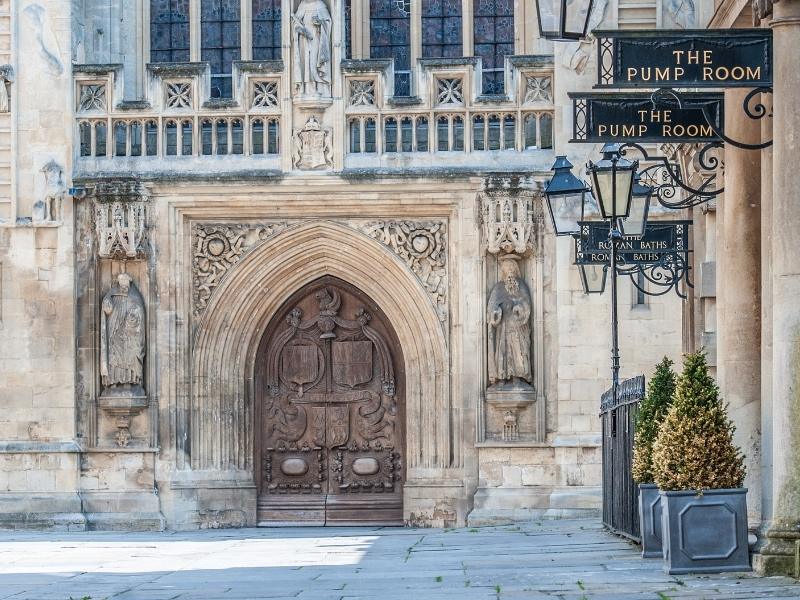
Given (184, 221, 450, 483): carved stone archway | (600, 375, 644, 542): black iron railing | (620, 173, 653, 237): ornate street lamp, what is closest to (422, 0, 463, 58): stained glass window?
(184, 221, 450, 483): carved stone archway

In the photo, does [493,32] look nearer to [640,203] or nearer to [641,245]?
[641,245]

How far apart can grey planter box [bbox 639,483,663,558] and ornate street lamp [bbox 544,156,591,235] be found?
14.4 ft

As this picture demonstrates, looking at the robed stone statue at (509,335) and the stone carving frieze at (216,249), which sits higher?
the stone carving frieze at (216,249)

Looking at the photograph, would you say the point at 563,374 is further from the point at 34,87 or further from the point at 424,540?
the point at 34,87

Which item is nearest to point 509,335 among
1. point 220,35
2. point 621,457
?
point 220,35

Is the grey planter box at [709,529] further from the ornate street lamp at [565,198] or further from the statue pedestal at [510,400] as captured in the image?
the statue pedestal at [510,400]

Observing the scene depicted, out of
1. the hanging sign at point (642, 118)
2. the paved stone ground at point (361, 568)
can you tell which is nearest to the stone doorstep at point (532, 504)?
the paved stone ground at point (361, 568)

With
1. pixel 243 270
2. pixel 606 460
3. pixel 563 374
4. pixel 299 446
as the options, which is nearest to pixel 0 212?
pixel 243 270

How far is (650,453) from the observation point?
1338 cm

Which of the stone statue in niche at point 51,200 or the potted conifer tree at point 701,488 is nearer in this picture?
the potted conifer tree at point 701,488

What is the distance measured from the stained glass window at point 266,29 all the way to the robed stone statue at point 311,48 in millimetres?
1683

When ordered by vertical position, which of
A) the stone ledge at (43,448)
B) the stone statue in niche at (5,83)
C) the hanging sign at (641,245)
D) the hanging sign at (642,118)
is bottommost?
the stone ledge at (43,448)

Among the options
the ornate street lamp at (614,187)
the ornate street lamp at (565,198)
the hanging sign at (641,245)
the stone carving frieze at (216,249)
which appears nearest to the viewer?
the ornate street lamp at (614,187)

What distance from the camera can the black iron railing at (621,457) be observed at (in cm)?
1497
